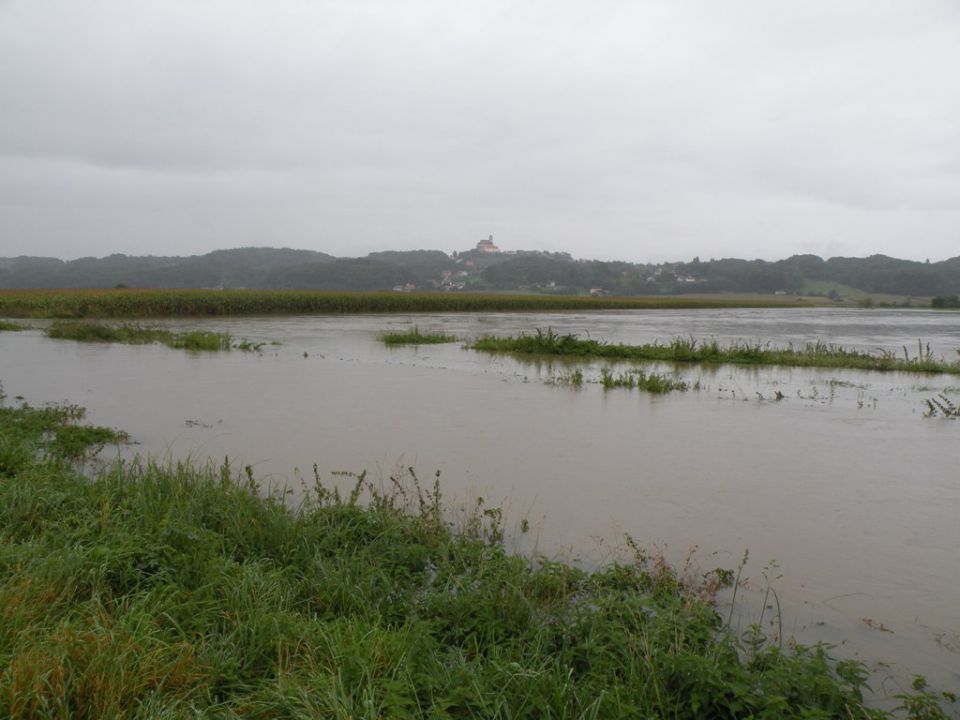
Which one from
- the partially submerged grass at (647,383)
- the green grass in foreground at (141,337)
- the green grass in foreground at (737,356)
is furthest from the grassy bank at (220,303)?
the partially submerged grass at (647,383)

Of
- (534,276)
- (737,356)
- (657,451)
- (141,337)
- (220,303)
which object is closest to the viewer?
(657,451)

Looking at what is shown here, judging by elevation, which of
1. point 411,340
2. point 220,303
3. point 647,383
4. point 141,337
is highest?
point 220,303

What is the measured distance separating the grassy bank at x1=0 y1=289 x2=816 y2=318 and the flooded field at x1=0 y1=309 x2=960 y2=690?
53.0 ft

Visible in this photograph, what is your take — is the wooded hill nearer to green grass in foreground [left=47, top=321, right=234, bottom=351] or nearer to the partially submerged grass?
green grass in foreground [left=47, top=321, right=234, bottom=351]

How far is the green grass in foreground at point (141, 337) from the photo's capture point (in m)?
15.9

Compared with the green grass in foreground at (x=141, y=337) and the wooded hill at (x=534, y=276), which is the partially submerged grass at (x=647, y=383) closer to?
the green grass in foreground at (x=141, y=337)

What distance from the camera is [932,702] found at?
101 inches

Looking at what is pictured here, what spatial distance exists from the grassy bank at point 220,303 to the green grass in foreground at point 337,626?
27487mm

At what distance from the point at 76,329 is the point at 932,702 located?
19.8 metres

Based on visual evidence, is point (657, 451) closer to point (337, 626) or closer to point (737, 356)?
point (337, 626)

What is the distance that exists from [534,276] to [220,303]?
71.4 meters

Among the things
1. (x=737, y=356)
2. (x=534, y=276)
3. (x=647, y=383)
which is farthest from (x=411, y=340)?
(x=534, y=276)

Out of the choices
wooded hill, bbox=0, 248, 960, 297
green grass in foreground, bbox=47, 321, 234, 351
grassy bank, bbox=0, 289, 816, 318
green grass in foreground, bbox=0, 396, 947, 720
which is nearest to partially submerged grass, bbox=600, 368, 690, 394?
green grass in foreground, bbox=0, 396, 947, 720

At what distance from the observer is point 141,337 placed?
17.6m
